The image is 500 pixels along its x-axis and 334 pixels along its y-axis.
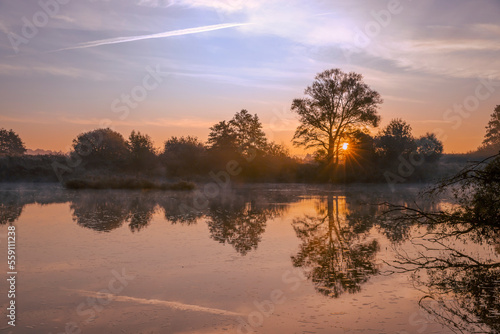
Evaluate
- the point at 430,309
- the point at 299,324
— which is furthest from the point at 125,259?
the point at 430,309

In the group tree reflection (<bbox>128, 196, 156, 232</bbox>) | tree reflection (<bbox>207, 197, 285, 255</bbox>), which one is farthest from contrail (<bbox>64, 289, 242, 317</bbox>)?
tree reflection (<bbox>128, 196, 156, 232</bbox>)

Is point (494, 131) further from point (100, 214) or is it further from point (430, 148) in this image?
point (100, 214)

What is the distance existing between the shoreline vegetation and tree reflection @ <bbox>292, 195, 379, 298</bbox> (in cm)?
2102

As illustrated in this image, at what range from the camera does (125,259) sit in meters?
10.2

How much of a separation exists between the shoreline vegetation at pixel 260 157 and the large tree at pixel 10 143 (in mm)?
33827

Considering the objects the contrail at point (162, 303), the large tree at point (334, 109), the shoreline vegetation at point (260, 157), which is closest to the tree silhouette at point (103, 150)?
the shoreline vegetation at point (260, 157)

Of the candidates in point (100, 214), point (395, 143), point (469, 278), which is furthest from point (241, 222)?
point (395, 143)

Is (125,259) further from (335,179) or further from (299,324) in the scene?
(335,179)

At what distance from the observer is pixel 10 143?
273 ft

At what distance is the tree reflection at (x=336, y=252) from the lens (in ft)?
27.0

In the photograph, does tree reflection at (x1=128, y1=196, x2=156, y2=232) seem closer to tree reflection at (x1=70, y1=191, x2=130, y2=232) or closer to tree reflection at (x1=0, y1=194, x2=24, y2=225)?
tree reflection at (x1=70, y1=191, x2=130, y2=232)

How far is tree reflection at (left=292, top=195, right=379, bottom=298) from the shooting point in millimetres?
8219

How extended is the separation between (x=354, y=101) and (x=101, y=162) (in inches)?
1177

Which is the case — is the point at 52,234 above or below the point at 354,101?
below
